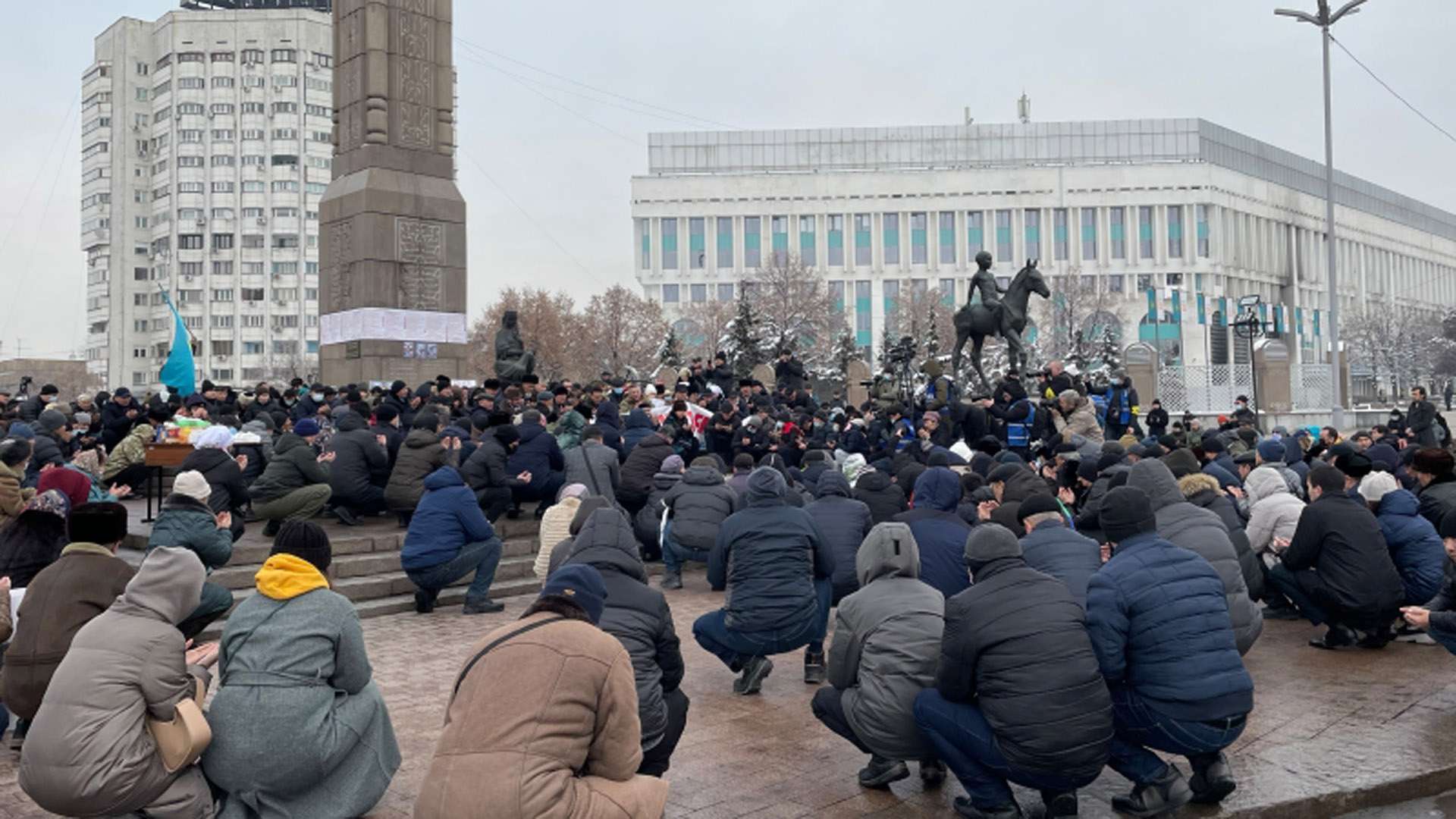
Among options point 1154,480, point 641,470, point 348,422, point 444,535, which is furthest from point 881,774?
point 348,422

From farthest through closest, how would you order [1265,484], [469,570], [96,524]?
[469,570] → [1265,484] → [96,524]

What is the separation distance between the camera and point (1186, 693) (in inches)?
198

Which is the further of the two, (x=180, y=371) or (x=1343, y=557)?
(x=180, y=371)

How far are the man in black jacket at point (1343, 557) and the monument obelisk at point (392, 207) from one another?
16965mm

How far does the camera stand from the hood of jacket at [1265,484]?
31.7 feet

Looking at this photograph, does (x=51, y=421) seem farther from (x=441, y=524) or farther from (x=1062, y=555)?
(x=1062, y=555)

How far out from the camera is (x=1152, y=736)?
520 centimetres

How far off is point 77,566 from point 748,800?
3569 mm

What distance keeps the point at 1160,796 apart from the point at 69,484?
23.7 ft

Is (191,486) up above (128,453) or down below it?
below

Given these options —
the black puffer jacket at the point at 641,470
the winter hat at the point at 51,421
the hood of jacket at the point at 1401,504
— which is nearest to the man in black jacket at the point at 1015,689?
the hood of jacket at the point at 1401,504

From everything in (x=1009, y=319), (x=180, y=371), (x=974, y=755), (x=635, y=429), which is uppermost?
(x=1009, y=319)

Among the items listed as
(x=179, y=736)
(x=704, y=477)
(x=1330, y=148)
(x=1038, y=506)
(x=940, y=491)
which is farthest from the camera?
(x=1330, y=148)

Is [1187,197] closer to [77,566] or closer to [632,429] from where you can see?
[632,429]
